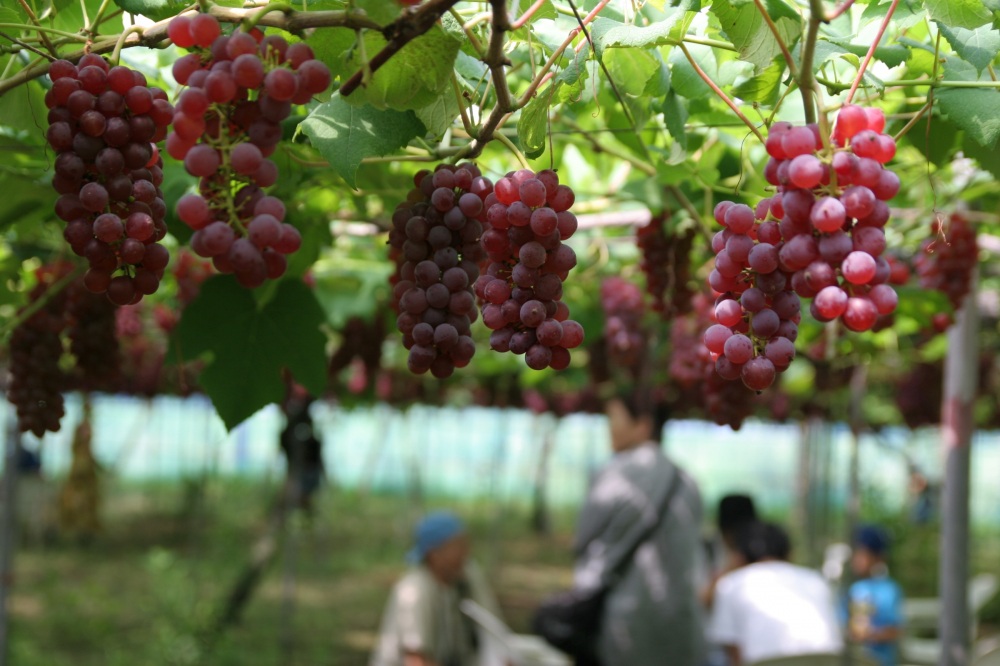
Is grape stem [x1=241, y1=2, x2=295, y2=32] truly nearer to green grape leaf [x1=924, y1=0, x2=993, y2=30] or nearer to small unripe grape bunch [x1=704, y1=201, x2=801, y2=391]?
small unripe grape bunch [x1=704, y1=201, x2=801, y2=391]

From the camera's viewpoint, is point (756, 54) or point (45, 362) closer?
point (756, 54)

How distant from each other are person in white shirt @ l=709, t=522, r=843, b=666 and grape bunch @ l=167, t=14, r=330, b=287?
3328 millimetres

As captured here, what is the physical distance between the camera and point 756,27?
1098 millimetres

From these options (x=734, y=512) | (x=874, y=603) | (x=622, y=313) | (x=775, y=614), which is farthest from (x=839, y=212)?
(x=874, y=603)

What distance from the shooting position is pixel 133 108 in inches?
38.6

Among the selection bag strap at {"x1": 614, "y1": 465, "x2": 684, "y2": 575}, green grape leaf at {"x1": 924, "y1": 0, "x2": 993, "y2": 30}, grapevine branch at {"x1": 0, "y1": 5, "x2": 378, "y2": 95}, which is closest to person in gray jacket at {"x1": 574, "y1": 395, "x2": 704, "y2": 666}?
bag strap at {"x1": 614, "y1": 465, "x2": 684, "y2": 575}

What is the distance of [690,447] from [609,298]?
61.0 ft

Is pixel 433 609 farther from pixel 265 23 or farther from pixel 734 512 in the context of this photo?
pixel 265 23

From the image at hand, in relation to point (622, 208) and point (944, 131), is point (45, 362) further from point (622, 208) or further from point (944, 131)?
point (622, 208)

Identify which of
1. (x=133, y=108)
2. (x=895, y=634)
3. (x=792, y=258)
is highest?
(x=133, y=108)

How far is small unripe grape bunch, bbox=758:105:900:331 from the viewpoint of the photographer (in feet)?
2.72

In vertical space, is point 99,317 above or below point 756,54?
below

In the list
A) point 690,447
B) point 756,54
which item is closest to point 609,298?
point 756,54

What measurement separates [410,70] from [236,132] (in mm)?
234
